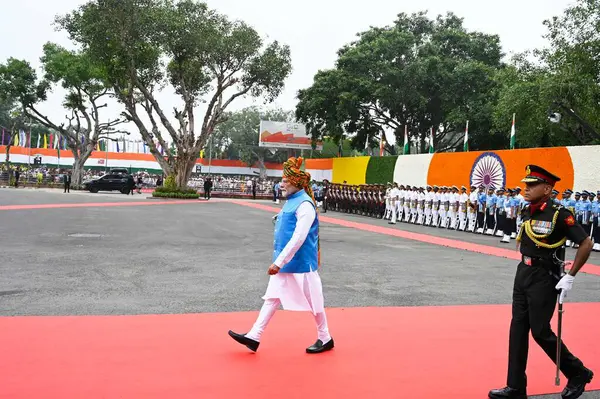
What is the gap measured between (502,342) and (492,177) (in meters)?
18.5

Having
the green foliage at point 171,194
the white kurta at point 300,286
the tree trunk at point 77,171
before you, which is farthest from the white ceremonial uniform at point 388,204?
the tree trunk at point 77,171

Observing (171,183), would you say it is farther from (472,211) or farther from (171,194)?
(472,211)

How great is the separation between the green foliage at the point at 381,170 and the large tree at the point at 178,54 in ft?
32.5

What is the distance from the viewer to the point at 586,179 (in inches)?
755

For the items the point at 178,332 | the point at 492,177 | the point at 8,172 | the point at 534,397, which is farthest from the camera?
the point at 8,172

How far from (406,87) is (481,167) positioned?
57.5 feet

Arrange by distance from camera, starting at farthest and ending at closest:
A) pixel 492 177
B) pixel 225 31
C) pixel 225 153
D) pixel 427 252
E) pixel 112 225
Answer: pixel 225 153 → pixel 225 31 → pixel 492 177 → pixel 112 225 → pixel 427 252

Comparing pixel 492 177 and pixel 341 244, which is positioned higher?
pixel 492 177

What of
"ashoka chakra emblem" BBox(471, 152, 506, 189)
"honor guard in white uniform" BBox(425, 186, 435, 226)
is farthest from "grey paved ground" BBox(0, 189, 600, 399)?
"honor guard in white uniform" BBox(425, 186, 435, 226)

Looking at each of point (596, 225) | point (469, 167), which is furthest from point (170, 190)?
point (596, 225)

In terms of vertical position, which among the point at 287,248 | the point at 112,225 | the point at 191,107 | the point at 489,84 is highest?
the point at 489,84

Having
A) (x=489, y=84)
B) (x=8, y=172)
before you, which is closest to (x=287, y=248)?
(x=489, y=84)

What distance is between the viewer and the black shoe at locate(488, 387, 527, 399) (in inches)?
169

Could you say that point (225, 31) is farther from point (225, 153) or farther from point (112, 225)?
point (225, 153)
